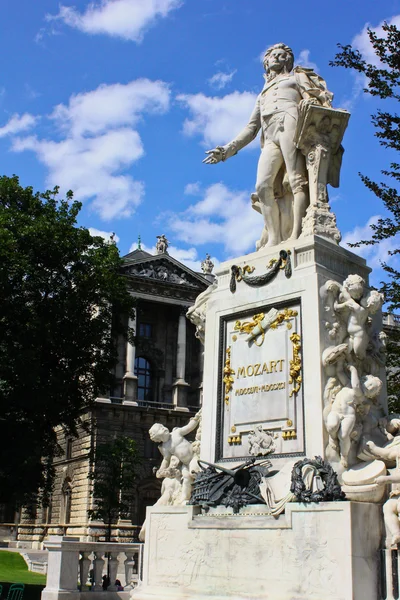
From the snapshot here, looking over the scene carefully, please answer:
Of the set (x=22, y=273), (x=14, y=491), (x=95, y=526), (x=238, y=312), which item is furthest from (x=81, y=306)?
(x=95, y=526)

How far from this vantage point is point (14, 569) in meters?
34.4

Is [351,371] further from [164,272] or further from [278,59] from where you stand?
[164,272]

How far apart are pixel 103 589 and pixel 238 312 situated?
15.4 feet

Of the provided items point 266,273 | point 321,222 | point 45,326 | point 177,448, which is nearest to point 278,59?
point 321,222

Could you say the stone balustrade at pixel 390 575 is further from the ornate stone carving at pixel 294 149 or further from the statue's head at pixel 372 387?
the ornate stone carving at pixel 294 149

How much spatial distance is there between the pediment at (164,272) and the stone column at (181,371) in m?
2.46

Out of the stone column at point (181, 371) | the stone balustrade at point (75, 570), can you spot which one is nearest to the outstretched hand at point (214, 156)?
the stone balustrade at point (75, 570)

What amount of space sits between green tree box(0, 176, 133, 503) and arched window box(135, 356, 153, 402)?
3332 centimetres

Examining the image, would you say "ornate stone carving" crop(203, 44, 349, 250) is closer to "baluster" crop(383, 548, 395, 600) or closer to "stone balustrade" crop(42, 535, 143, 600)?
"baluster" crop(383, 548, 395, 600)

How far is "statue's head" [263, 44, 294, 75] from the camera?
1104 centimetres

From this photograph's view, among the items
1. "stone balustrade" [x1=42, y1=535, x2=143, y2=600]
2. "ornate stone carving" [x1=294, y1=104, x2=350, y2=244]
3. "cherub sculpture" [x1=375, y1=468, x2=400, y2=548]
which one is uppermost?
"ornate stone carving" [x1=294, y1=104, x2=350, y2=244]

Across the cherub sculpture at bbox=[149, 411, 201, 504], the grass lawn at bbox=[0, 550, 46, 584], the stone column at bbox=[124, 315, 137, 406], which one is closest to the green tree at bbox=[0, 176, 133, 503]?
the grass lawn at bbox=[0, 550, 46, 584]

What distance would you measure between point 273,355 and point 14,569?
29.2m

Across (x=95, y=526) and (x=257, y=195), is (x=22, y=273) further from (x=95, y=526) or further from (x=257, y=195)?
(x=95, y=526)
